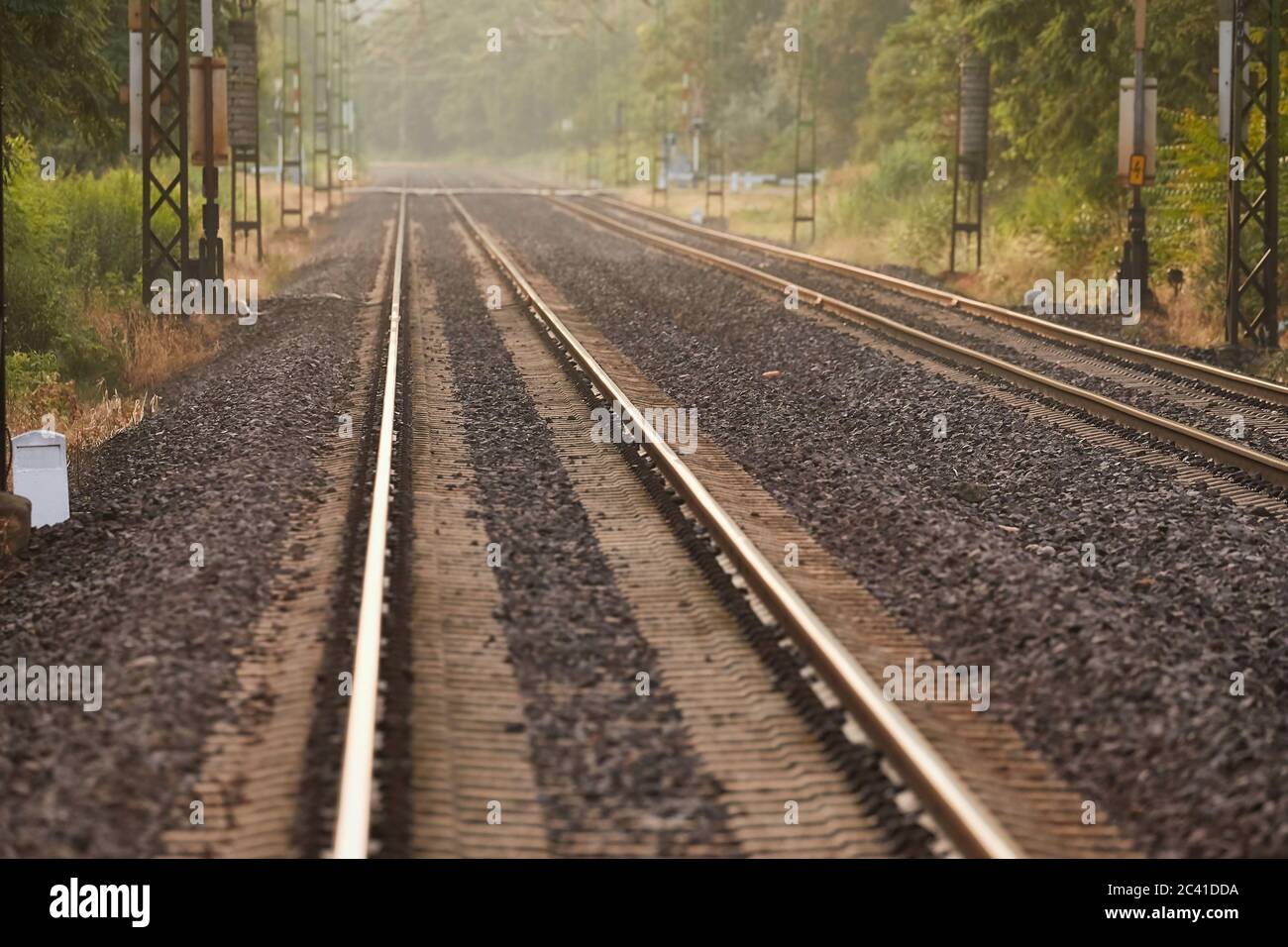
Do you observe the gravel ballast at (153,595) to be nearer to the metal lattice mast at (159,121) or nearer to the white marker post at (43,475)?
the white marker post at (43,475)

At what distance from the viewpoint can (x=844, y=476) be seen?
12219 mm

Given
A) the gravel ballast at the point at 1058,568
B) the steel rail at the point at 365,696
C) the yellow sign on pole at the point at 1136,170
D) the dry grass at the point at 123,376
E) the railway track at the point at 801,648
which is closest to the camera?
the steel rail at the point at 365,696

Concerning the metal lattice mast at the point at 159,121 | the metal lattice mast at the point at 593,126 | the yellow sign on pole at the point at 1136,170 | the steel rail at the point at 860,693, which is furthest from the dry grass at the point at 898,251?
the metal lattice mast at the point at 593,126

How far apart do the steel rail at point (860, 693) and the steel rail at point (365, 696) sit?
196 cm

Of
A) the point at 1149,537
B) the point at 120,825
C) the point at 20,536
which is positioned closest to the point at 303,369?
the point at 20,536

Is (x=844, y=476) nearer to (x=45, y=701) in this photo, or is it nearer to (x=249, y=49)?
(x=45, y=701)

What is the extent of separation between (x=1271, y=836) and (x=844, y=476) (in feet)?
21.4

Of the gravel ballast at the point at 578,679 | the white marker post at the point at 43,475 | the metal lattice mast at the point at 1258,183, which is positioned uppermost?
the metal lattice mast at the point at 1258,183

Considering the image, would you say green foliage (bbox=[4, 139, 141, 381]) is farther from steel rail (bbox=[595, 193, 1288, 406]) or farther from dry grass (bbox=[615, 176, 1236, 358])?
dry grass (bbox=[615, 176, 1236, 358])

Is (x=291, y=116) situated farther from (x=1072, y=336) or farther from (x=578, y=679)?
(x=578, y=679)

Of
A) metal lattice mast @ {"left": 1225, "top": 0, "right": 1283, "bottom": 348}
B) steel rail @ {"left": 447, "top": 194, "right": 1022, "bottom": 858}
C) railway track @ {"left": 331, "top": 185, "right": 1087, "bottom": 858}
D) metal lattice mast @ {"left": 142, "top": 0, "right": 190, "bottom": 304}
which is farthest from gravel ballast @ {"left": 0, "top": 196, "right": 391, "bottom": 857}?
metal lattice mast @ {"left": 1225, "top": 0, "right": 1283, "bottom": 348}

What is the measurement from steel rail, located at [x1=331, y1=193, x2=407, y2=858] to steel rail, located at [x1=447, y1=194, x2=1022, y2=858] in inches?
77.2

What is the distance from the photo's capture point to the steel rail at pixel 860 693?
562 centimetres
